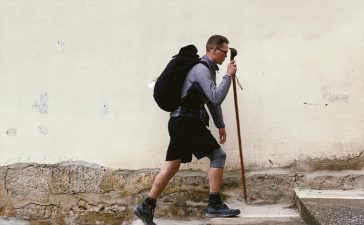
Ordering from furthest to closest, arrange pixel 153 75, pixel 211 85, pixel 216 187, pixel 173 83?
pixel 153 75 → pixel 216 187 → pixel 173 83 → pixel 211 85

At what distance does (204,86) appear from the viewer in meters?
3.79

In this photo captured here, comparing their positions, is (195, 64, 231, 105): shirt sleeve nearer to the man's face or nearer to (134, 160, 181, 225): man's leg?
the man's face

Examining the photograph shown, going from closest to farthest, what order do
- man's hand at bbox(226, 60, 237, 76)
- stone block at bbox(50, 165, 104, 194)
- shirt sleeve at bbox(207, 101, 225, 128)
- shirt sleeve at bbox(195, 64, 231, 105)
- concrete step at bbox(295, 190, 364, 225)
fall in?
concrete step at bbox(295, 190, 364, 225)
shirt sleeve at bbox(195, 64, 231, 105)
man's hand at bbox(226, 60, 237, 76)
shirt sleeve at bbox(207, 101, 225, 128)
stone block at bbox(50, 165, 104, 194)

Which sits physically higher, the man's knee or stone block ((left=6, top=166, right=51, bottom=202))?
the man's knee

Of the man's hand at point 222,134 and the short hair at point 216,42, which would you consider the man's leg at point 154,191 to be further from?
the short hair at point 216,42

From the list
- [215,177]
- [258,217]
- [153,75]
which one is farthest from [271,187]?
[153,75]

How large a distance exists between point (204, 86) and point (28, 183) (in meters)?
1.95

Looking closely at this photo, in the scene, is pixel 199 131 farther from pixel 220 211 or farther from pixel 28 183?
pixel 28 183

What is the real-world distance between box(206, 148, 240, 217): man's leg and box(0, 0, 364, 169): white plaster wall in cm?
46

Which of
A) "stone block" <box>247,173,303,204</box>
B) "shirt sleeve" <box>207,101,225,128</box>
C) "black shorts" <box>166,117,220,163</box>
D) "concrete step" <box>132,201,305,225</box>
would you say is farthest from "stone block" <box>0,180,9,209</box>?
"stone block" <box>247,173,303,204</box>

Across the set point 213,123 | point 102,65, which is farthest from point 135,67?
point 213,123

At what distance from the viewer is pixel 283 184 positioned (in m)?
4.38

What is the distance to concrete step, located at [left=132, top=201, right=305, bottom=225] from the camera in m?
3.96

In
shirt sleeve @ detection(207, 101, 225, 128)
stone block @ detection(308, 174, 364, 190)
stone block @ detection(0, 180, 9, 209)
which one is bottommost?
stone block @ detection(308, 174, 364, 190)
